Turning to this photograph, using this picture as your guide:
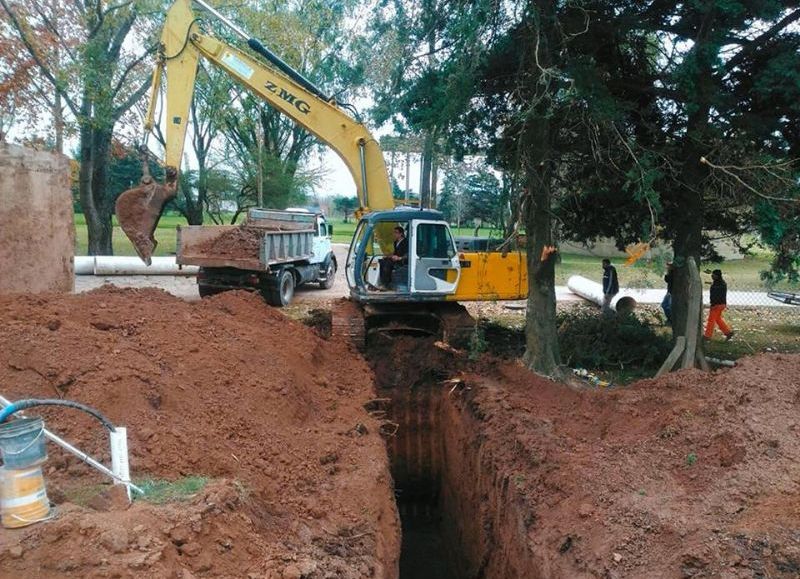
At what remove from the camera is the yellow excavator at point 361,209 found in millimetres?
10227

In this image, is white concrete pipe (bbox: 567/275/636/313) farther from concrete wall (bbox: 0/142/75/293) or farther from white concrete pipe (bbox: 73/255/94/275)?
white concrete pipe (bbox: 73/255/94/275)

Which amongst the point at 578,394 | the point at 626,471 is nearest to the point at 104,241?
the point at 578,394

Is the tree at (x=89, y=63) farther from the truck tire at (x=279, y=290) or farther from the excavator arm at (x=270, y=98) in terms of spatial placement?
the excavator arm at (x=270, y=98)

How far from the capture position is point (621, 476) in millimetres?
5664

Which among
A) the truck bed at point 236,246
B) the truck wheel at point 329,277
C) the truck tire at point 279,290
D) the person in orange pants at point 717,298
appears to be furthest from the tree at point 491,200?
the truck wheel at point 329,277

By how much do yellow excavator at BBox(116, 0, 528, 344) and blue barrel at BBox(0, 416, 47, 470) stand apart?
632 cm

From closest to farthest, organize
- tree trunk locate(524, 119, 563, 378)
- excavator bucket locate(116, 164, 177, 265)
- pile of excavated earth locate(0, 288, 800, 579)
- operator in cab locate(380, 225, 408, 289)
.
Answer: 1. pile of excavated earth locate(0, 288, 800, 579)
2. excavator bucket locate(116, 164, 177, 265)
3. tree trunk locate(524, 119, 563, 378)
4. operator in cab locate(380, 225, 408, 289)

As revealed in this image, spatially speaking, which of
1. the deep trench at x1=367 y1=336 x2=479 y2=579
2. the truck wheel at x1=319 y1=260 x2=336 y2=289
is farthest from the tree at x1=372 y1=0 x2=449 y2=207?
the truck wheel at x1=319 y1=260 x2=336 y2=289

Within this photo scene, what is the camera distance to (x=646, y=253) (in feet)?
26.1

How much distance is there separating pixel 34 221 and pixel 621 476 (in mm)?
7435

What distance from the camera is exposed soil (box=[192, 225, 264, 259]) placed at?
47.3ft

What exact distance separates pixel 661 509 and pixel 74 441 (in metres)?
4.51

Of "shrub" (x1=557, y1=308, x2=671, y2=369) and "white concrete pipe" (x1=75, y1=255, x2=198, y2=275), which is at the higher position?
"white concrete pipe" (x1=75, y1=255, x2=198, y2=275)

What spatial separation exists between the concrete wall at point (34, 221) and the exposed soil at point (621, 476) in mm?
5783
